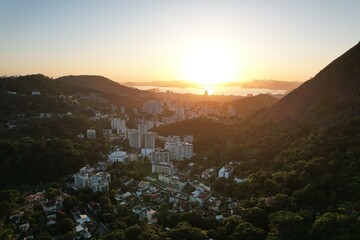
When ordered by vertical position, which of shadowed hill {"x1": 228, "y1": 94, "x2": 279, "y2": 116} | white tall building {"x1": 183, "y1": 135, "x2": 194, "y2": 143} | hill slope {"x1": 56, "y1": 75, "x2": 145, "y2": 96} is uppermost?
hill slope {"x1": 56, "y1": 75, "x2": 145, "y2": 96}

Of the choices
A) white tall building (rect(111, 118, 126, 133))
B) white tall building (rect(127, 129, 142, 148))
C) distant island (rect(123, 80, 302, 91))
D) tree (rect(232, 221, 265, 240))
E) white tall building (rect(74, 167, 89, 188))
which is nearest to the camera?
tree (rect(232, 221, 265, 240))

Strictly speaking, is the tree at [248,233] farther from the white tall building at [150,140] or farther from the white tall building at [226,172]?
the white tall building at [150,140]

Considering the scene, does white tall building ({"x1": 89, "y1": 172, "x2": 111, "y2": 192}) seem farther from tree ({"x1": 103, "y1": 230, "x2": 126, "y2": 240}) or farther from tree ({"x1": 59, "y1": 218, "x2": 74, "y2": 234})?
tree ({"x1": 103, "y1": 230, "x2": 126, "y2": 240})

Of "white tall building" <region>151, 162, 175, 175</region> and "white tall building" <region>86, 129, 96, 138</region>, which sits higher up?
"white tall building" <region>86, 129, 96, 138</region>

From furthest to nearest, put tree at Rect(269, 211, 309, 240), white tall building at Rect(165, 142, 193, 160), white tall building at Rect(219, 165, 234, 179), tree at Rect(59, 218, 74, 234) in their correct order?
white tall building at Rect(165, 142, 193, 160), white tall building at Rect(219, 165, 234, 179), tree at Rect(59, 218, 74, 234), tree at Rect(269, 211, 309, 240)

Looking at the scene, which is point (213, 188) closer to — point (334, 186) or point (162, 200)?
point (162, 200)

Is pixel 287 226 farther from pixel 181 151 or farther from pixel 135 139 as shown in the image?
pixel 135 139

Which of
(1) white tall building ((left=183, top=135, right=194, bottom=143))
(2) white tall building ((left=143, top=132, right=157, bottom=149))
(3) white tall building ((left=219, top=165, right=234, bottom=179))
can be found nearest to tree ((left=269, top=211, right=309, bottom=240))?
(3) white tall building ((left=219, top=165, right=234, bottom=179))

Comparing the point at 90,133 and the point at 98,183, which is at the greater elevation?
the point at 90,133

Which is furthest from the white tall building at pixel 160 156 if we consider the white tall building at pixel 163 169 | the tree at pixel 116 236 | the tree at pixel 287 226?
the tree at pixel 287 226

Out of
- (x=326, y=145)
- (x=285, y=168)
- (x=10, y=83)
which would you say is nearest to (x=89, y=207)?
(x=285, y=168)

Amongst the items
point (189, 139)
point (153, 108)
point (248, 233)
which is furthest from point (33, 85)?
point (248, 233)
